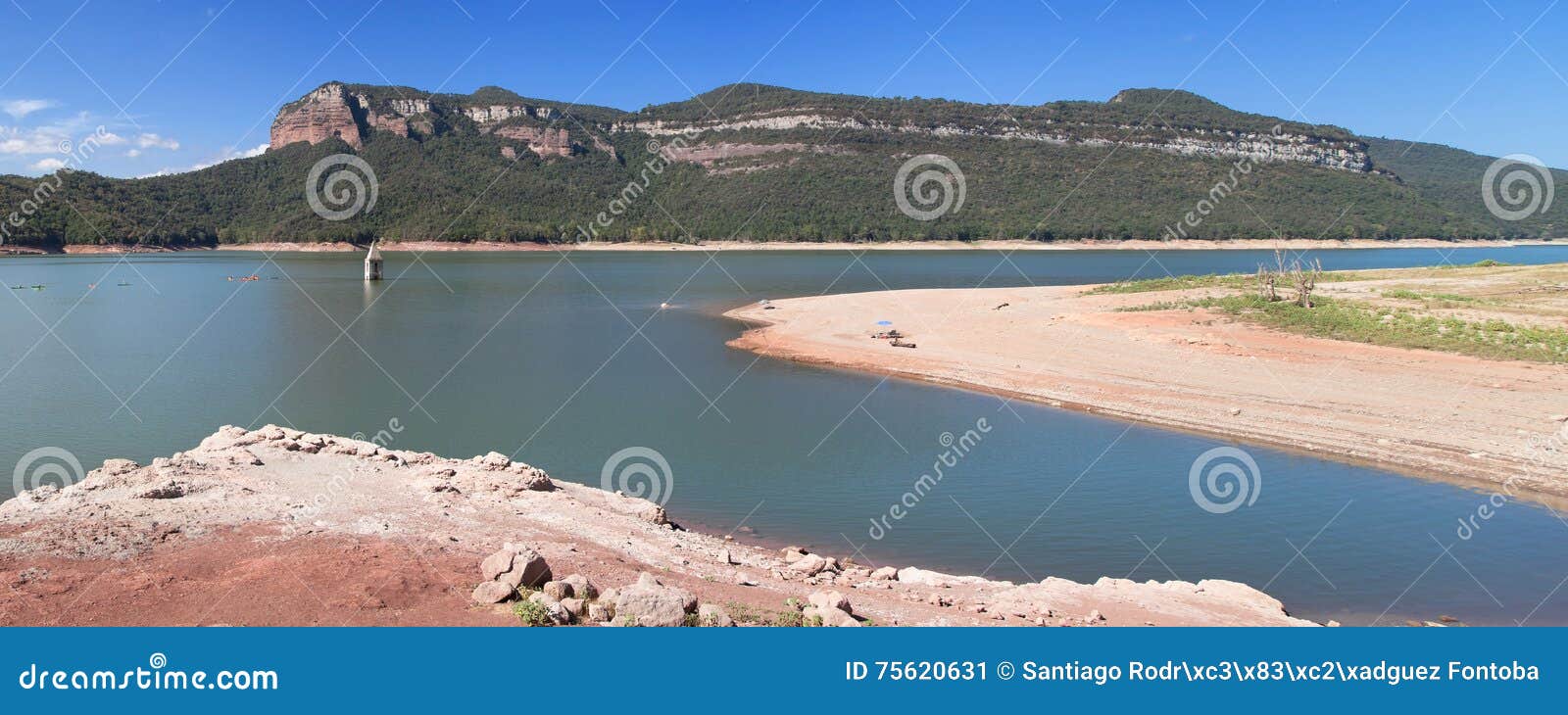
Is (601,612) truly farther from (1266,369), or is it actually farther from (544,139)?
(544,139)

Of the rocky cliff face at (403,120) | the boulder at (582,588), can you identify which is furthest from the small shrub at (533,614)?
the rocky cliff face at (403,120)

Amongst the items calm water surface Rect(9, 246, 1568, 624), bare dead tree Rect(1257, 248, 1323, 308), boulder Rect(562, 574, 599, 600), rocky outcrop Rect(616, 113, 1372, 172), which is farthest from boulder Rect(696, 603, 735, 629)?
rocky outcrop Rect(616, 113, 1372, 172)

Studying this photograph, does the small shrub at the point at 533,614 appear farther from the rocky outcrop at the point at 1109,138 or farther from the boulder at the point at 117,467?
the rocky outcrop at the point at 1109,138

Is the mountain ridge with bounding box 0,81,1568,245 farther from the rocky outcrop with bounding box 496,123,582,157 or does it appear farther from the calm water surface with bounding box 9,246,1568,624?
the calm water surface with bounding box 9,246,1568,624

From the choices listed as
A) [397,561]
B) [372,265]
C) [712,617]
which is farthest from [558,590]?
[372,265]

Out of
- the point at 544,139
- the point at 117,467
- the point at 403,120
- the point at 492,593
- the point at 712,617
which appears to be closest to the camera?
the point at 712,617

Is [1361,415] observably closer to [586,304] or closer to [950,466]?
[950,466]
